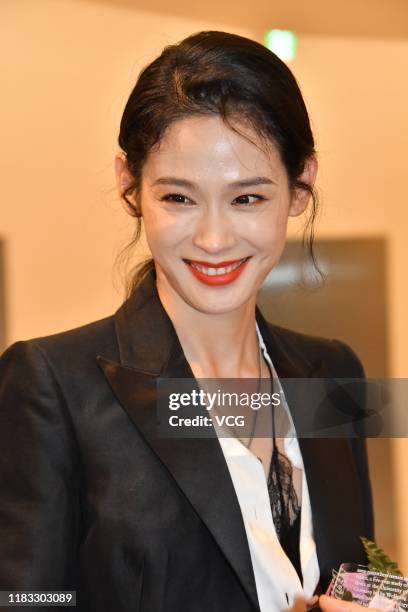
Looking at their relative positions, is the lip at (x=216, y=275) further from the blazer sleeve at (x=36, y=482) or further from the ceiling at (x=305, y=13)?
the ceiling at (x=305, y=13)

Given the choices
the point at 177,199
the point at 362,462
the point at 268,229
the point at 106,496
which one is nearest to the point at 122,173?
the point at 177,199

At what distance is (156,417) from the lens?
1.11m

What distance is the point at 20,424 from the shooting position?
1.05m

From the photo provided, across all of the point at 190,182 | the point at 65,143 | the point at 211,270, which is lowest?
the point at 211,270

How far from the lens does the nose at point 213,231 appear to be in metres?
1.10

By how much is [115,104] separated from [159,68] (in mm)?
267

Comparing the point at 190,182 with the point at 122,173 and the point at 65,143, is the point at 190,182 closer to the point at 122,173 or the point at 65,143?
the point at 122,173

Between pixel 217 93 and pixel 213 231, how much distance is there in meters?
0.17

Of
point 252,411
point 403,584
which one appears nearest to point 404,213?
point 252,411

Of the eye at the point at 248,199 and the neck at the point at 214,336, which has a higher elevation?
the eye at the point at 248,199

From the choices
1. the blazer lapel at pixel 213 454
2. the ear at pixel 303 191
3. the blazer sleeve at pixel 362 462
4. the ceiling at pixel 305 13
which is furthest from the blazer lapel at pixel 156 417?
the ceiling at pixel 305 13

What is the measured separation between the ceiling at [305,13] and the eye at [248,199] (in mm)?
397

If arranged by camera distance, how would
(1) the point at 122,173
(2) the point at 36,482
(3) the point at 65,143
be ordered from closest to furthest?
1. (2) the point at 36,482
2. (1) the point at 122,173
3. (3) the point at 65,143

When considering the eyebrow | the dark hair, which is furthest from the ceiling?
the eyebrow
